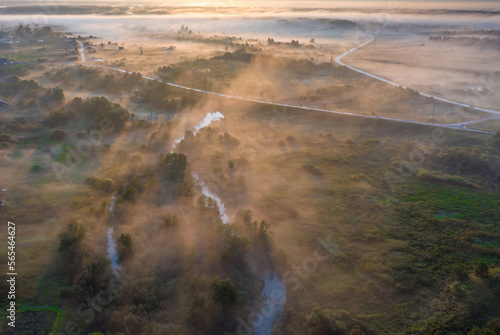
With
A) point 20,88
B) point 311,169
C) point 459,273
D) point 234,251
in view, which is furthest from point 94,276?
point 20,88

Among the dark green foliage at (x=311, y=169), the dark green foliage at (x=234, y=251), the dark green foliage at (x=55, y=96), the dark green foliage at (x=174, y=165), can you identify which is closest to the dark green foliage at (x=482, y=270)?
the dark green foliage at (x=234, y=251)

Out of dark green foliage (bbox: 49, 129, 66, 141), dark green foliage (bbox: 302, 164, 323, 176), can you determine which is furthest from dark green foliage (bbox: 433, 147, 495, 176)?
dark green foliage (bbox: 49, 129, 66, 141)

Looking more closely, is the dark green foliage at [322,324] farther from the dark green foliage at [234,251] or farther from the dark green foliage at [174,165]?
the dark green foliage at [174,165]

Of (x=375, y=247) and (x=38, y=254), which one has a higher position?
(x=38, y=254)

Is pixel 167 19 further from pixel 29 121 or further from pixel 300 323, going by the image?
pixel 300 323

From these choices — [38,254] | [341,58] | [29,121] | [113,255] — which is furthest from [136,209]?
[341,58]

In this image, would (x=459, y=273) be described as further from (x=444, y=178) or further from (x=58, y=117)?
(x=58, y=117)

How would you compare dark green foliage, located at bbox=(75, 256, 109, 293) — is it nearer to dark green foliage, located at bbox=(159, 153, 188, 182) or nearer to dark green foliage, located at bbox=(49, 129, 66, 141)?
dark green foliage, located at bbox=(159, 153, 188, 182)
